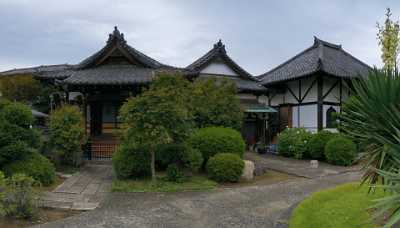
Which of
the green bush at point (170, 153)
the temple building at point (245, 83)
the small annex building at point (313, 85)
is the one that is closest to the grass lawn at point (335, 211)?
the green bush at point (170, 153)

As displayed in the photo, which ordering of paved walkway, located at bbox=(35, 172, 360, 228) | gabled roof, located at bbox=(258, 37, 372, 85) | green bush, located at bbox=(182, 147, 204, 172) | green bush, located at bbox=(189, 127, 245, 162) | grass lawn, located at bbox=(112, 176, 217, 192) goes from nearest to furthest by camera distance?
paved walkway, located at bbox=(35, 172, 360, 228) < grass lawn, located at bbox=(112, 176, 217, 192) < green bush, located at bbox=(182, 147, 204, 172) < green bush, located at bbox=(189, 127, 245, 162) < gabled roof, located at bbox=(258, 37, 372, 85)

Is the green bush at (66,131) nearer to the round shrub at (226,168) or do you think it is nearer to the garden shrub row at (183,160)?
the garden shrub row at (183,160)

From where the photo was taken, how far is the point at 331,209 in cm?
625

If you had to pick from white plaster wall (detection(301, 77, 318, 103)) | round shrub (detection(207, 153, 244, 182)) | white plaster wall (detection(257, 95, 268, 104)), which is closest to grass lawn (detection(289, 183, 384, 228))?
round shrub (detection(207, 153, 244, 182))

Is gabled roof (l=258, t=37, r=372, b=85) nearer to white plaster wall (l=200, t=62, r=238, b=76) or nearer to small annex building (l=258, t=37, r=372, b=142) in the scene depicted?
small annex building (l=258, t=37, r=372, b=142)

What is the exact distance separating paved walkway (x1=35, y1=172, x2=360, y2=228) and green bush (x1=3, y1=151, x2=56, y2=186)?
2.35m

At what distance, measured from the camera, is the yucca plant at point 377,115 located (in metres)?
5.50

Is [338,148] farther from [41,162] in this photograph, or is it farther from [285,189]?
[41,162]

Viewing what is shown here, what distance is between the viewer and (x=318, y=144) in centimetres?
1474

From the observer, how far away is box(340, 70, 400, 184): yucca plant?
18.0ft

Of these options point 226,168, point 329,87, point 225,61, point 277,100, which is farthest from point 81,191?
point 277,100

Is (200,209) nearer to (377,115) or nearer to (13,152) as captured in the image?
(377,115)

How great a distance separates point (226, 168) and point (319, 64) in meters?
9.73

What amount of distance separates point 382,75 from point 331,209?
276 cm
